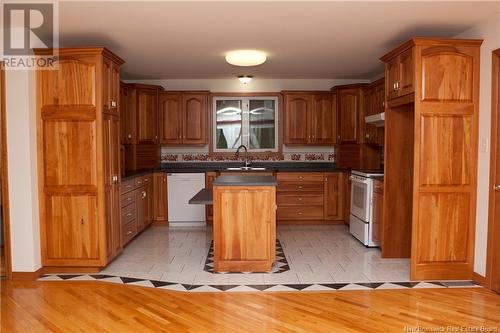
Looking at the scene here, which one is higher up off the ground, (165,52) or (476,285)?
(165,52)

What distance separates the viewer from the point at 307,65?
565 centimetres

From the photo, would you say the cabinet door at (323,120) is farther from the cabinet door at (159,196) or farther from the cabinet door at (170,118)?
the cabinet door at (159,196)

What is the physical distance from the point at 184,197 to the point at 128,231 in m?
1.35

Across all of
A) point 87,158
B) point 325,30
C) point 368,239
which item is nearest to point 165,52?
point 87,158

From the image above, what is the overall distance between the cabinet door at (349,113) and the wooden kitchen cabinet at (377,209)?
5.67ft

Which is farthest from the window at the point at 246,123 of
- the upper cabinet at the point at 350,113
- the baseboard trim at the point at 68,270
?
the baseboard trim at the point at 68,270

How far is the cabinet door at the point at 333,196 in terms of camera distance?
639 cm

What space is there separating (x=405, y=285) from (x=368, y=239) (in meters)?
1.38

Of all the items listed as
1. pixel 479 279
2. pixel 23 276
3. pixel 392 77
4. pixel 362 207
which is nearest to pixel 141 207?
pixel 23 276

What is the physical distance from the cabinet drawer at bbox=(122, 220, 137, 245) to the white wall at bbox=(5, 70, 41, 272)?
1184 millimetres

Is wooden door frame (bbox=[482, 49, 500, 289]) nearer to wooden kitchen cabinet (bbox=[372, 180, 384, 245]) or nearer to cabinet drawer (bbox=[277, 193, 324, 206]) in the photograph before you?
wooden kitchen cabinet (bbox=[372, 180, 384, 245])

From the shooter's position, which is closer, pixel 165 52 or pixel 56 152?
pixel 56 152

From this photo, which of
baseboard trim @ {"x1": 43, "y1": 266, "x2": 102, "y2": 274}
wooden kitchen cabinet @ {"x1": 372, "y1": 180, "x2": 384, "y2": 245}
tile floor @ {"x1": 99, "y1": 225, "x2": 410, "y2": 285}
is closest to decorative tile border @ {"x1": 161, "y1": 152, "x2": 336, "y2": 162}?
tile floor @ {"x1": 99, "y1": 225, "x2": 410, "y2": 285}

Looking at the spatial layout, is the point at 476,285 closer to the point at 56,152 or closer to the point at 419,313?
the point at 419,313
